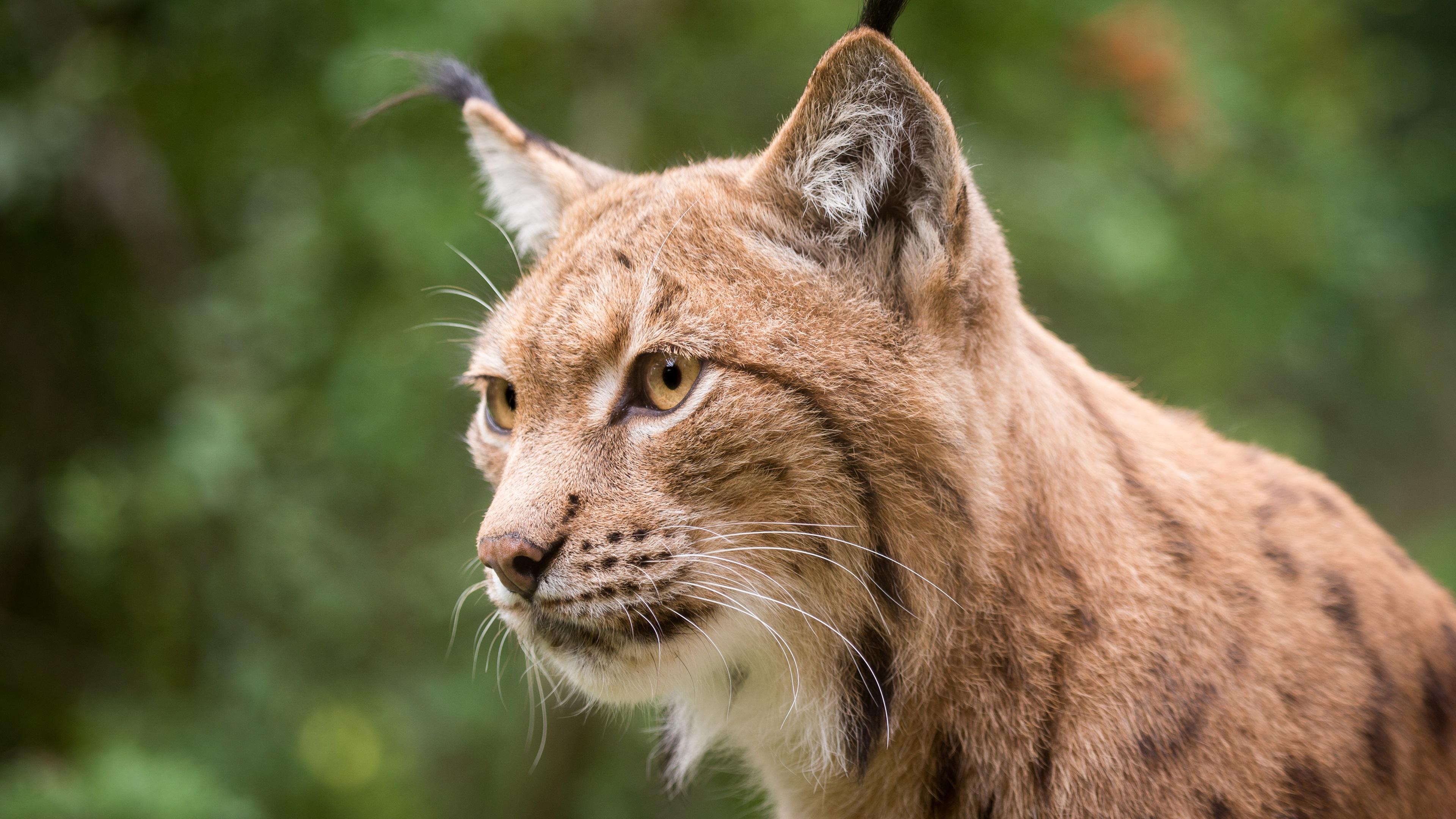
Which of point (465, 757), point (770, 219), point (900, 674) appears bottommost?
point (465, 757)

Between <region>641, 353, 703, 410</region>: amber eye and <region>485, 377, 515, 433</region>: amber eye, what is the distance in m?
0.55

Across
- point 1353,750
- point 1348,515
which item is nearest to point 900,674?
point 1353,750

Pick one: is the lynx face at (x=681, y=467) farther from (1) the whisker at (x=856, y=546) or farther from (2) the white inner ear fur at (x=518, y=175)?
(2) the white inner ear fur at (x=518, y=175)

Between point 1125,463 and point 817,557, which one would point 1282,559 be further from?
point 817,557

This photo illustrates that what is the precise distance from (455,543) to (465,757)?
1.60m

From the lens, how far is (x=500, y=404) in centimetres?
307

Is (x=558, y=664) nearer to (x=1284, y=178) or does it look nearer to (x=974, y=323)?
(x=974, y=323)

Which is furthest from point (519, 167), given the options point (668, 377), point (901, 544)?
point (901, 544)

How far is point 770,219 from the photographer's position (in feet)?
8.94

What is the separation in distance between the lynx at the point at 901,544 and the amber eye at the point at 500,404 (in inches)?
11.7

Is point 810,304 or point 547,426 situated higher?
point 810,304

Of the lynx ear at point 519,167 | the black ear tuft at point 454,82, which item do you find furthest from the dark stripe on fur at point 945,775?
the black ear tuft at point 454,82

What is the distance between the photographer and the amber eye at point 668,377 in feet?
8.38

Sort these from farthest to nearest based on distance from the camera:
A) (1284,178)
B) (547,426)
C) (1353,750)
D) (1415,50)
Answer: (1415,50) → (1284,178) → (547,426) → (1353,750)
